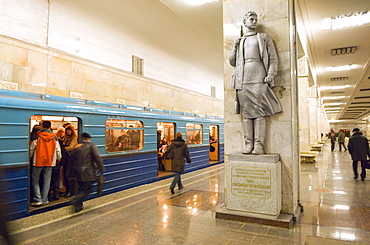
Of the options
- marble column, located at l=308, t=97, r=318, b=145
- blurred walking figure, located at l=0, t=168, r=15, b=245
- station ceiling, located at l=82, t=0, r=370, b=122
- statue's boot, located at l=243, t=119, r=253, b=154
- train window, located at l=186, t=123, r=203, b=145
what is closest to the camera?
blurred walking figure, located at l=0, t=168, r=15, b=245

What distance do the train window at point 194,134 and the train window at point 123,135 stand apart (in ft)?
9.83

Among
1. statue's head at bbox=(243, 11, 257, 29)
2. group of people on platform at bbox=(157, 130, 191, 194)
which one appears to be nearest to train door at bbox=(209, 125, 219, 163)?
group of people on platform at bbox=(157, 130, 191, 194)

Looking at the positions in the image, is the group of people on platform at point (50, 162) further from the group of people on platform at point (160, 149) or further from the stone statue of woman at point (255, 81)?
the group of people on platform at point (160, 149)

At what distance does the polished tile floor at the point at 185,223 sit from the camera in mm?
3781

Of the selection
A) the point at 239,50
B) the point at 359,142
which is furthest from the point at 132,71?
the point at 359,142

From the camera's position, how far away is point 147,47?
11250 millimetres

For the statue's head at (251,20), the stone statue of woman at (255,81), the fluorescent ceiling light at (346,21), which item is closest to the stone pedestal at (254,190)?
the stone statue of woman at (255,81)

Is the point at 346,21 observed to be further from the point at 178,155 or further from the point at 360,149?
the point at 178,155

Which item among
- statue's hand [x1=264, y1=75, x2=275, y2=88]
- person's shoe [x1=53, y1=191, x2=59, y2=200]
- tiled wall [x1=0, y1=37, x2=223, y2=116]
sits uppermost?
tiled wall [x1=0, y1=37, x2=223, y2=116]

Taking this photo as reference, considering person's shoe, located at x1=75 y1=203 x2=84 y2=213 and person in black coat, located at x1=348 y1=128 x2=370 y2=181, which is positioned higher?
person in black coat, located at x1=348 y1=128 x2=370 y2=181

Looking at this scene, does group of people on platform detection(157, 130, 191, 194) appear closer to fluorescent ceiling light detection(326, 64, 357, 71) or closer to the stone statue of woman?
the stone statue of woman

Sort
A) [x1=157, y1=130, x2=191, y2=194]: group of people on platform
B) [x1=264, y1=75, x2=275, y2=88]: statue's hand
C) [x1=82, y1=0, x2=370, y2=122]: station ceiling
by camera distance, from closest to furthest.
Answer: [x1=264, y1=75, x2=275, y2=88]: statue's hand → [x1=157, y1=130, x2=191, y2=194]: group of people on platform → [x1=82, y1=0, x2=370, y2=122]: station ceiling

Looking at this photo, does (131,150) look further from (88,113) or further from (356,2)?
(356,2)

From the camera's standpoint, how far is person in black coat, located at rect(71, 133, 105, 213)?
16.9 ft
